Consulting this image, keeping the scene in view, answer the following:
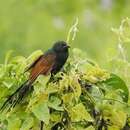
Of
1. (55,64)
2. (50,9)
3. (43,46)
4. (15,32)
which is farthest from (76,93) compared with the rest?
(50,9)

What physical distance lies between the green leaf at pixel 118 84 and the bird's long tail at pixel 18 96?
1.21 feet

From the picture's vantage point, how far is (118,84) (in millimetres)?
3904

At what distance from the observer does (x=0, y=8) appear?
56.7 ft

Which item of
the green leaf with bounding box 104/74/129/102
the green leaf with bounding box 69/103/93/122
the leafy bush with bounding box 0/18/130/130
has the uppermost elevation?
the green leaf with bounding box 104/74/129/102

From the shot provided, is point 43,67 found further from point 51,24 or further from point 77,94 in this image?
point 51,24

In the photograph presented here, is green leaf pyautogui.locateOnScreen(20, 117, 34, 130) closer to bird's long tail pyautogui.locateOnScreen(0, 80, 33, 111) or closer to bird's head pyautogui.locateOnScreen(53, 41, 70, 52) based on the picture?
bird's long tail pyautogui.locateOnScreen(0, 80, 33, 111)

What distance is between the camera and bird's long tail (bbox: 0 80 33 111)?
12.3ft

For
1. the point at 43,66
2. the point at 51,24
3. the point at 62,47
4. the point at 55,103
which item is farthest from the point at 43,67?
the point at 51,24

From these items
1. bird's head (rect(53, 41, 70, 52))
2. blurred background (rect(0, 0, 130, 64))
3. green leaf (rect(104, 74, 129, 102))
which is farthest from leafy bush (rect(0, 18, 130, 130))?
blurred background (rect(0, 0, 130, 64))

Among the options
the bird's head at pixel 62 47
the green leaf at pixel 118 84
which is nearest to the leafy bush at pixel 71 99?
the green leaf at pixel 118 84

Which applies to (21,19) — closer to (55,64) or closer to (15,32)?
(15,32)

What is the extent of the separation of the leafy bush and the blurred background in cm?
847

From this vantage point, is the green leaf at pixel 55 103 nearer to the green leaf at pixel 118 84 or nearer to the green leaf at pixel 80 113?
the green leaf at pixel 80 113

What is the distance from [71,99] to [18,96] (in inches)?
9.7
